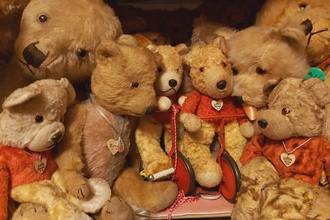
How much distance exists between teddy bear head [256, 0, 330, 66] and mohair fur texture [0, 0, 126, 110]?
0.44 m

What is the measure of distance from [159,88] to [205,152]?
21 centimetres

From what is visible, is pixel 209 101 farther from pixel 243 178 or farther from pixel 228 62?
pixel 243 178

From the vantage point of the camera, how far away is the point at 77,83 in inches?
38.7

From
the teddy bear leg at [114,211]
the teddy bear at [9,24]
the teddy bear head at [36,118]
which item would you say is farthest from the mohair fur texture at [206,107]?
the teddy bear at [9,24]

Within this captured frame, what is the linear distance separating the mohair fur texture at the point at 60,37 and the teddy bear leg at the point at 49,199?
235 millimetres

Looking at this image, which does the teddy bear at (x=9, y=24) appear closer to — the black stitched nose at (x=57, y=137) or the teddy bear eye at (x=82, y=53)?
the teddy bear eye at (x=82, y=53)

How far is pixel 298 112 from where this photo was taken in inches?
33.5

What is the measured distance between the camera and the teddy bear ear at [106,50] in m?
0.82

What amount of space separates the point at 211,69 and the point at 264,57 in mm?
131

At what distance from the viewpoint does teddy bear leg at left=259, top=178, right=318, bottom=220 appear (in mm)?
802

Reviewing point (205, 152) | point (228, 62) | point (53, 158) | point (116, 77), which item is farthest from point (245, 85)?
point (53, 158)

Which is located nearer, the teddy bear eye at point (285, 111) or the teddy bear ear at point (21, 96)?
the teddy bear ear at point (21, 96)

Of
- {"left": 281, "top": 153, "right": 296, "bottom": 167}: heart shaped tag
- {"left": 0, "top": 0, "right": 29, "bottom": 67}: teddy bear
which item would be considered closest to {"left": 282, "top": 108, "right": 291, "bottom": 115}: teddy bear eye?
{"left": 281, "top": 153, "right": 296, "bottom": 167}: heart shaped tag

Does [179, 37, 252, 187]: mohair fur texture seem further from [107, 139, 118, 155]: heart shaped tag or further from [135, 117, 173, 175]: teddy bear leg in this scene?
[107, 139, 118, 155]: heart shaped tag
